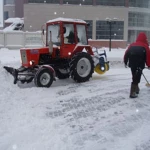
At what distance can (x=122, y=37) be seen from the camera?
43.0 metres

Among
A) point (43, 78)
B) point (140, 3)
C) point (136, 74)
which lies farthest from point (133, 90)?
point (140, 3)

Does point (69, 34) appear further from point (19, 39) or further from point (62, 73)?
point (19, 39)

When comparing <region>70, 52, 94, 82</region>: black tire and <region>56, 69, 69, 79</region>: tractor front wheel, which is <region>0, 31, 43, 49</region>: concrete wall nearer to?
<region>56, 69, 69, 79</region>: tractor front wheel

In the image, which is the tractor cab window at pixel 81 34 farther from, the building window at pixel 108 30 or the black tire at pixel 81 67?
the building window at pixel 108 30

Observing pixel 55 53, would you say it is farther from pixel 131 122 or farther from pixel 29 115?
pixel 131 122

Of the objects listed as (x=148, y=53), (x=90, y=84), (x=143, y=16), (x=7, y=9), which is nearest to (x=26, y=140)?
(x=148, y=53)

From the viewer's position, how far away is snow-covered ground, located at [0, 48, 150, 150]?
18.7ft

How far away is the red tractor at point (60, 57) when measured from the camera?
34.0ft

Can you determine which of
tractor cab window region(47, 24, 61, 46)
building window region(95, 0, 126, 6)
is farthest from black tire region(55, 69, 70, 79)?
building window region(95, 0, 126, 6)

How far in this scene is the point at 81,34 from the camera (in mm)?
11398

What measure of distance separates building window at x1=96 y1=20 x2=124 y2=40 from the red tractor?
1211 inches

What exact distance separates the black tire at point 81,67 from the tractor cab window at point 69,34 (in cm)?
56

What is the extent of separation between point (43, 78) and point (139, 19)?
40410 mm

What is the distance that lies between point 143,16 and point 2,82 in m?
41.5
